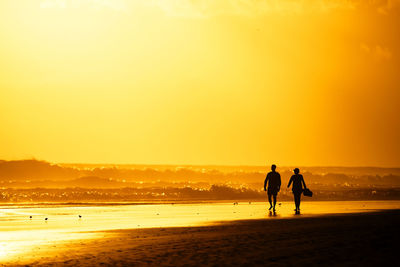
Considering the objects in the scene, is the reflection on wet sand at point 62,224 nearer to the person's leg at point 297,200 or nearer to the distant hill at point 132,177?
the person's leg at point 297,200

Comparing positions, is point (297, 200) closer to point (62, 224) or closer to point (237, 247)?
point (62, 224)

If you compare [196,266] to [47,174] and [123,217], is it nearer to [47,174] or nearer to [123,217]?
[123,217]

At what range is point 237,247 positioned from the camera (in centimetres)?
1491

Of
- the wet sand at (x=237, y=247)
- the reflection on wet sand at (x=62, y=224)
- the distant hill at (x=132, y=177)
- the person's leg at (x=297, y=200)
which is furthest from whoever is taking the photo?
the distant hill at (x=132, y=177)

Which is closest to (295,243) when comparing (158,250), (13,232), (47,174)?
(158,250)

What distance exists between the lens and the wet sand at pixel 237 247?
12.8 meters

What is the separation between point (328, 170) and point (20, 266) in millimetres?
137150

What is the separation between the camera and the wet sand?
12.8 m

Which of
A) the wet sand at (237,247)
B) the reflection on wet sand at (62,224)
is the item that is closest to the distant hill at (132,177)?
the reflection on wet sand at (62,224)

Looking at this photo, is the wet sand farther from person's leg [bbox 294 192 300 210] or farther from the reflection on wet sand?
person's leg [bbox 294 192 300 210]

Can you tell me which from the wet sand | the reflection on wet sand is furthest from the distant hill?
the wet sand

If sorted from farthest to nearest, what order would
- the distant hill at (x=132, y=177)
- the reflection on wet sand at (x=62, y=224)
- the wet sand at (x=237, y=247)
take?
the distant hill at (x=132, y=177) < the reflection on wet sand at (x=62, y=224) < the wet sand at (x=237, y=247)

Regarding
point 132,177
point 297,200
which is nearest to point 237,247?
point 297,200

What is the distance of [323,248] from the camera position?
1445cm
